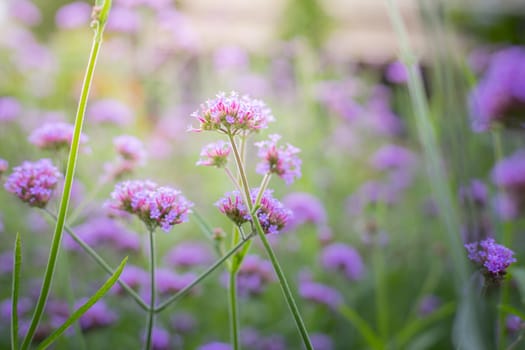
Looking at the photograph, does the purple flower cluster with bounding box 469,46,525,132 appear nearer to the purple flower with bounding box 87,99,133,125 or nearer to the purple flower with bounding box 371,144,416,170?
the purple flower with bounding box 87,99,133,125

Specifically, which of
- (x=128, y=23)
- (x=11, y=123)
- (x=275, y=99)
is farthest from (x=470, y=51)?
(x=11, y=123)

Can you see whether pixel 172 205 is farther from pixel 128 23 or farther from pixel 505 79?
pixel 128 23

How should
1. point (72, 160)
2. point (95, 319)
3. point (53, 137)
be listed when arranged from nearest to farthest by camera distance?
point (72, 160)
point (53, 137)
point (95, 319)

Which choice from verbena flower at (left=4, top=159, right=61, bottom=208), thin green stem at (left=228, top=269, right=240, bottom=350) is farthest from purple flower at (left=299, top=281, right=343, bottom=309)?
verbena flower at (left=4, top=159, right=61, bottom=208)

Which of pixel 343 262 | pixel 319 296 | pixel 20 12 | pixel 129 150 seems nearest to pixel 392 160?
pixel 343 262

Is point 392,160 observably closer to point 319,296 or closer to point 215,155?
point 319,296

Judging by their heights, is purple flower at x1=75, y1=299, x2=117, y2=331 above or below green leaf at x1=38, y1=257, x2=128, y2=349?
above
